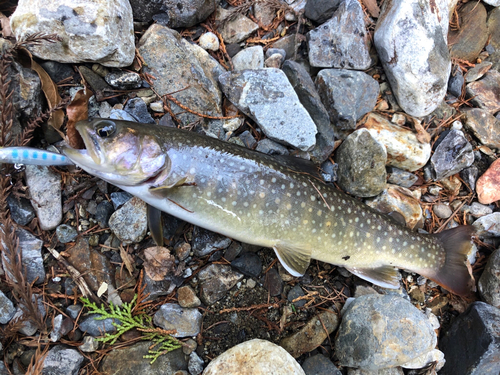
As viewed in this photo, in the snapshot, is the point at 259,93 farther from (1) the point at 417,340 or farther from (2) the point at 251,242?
(1) the point at 417,340

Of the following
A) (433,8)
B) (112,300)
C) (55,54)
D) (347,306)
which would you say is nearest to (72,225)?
(112,300)

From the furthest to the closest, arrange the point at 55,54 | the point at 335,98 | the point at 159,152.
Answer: the point at 335,98 → the point at 55,54 → the point at 159,152

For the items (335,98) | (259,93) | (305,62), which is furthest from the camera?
(305,62)

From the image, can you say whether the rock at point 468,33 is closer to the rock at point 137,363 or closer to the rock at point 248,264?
the rock at point 248,264

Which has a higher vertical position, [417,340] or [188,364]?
[417,340]

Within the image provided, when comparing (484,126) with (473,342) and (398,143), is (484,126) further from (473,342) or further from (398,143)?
(473,342)

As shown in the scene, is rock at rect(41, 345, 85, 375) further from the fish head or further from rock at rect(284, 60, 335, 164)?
rock at rect(284, 60, 335, 164)

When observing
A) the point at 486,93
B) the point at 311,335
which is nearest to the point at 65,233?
the point at 311,335

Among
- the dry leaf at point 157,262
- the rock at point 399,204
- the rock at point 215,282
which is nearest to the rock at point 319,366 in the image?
the rock at point 215,282
